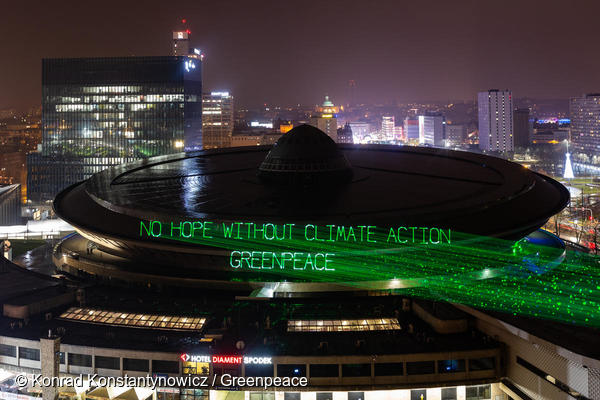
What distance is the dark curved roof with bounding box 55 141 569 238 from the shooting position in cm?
3862

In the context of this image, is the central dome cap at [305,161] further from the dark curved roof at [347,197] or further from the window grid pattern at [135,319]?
the window grid pattern at [135,319]

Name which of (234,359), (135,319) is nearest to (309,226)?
(234,359)

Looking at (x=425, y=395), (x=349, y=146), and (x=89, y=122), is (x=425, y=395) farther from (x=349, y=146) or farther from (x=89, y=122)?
(x=89, y=122)

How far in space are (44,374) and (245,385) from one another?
10689 millimetres

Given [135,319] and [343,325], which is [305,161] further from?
[135,319]

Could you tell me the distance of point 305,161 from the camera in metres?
47.9

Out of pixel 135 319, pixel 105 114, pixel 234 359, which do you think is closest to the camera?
pixel 234 359

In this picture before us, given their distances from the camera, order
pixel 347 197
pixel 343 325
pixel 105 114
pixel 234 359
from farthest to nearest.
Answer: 1. pixel 105 114
2. pixel 347 197
3. pixel 343 325
4. pixel 234 359

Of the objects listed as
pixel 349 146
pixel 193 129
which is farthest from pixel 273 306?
pixel 193 129

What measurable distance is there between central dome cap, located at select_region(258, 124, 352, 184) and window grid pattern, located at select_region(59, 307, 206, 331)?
57.6 ft

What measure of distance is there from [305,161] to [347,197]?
5.60 metres

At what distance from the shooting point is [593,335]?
27.8 m

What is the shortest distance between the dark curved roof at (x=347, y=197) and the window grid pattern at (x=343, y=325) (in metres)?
6.65

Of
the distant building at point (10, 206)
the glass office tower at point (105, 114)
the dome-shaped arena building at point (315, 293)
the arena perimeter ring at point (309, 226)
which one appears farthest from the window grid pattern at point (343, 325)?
the glass office tower at point (105, 114)
